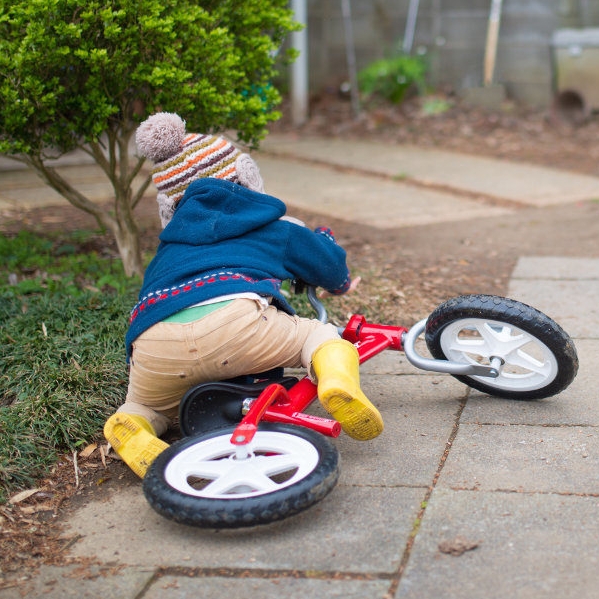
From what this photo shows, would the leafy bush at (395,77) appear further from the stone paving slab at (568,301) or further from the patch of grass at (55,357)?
the patch of grass at (55,357)

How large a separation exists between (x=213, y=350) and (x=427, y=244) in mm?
3093

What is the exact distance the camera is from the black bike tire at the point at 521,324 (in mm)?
3164

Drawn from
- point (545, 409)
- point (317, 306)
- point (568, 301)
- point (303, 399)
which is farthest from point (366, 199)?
point (303, 399)

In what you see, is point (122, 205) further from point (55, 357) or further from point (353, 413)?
point (353, 413)

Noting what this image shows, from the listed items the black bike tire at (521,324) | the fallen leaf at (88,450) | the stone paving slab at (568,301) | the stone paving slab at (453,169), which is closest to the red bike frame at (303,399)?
the black bike tire at (521,324)

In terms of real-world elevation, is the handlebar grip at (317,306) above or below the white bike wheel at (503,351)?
above

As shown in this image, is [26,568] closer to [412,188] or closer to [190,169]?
[190,169]

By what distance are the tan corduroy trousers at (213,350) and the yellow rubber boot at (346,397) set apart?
0.15m

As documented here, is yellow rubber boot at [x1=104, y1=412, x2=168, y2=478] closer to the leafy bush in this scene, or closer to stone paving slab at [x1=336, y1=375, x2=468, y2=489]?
stone paving slab at [x1=336, y1=375, x2=468, y2=489]

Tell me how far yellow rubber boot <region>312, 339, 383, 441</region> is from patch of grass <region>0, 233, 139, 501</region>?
95 cm

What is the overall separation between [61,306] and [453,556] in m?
2.42

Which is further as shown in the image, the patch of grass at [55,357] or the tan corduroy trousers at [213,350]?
the patch of grass at [55,357]

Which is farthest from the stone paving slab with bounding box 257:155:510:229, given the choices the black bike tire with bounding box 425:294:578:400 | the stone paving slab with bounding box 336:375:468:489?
the black bike tire with bounding box 425:294:578:400

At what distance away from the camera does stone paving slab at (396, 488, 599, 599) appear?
225cm
